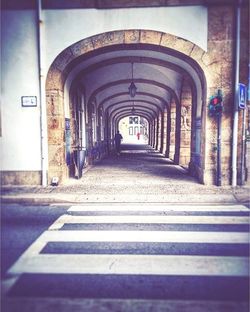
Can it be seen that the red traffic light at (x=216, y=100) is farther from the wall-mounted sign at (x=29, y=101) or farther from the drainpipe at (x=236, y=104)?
the wall-mounted sign at (x=29, y=101)

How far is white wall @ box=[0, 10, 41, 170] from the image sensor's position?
779 centimetres

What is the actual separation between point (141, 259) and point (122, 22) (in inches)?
261

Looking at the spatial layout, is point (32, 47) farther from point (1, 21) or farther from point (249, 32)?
point (249, 32)

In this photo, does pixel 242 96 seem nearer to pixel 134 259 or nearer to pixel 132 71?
pixel 134 259

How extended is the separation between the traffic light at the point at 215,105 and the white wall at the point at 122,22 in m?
1.45

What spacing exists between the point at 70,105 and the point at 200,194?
5.54 meters

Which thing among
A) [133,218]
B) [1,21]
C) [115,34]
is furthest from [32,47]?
[133,218]

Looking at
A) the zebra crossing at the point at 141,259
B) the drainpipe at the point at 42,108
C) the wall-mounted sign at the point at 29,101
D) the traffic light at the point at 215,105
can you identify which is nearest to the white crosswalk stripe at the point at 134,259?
the zebra crossing at the point at 141,259

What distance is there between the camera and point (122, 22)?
7.75 m

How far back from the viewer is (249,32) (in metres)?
7.70

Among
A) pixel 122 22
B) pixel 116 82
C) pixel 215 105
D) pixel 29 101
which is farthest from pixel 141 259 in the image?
pixel 116 82

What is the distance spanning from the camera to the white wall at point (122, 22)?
7.66 m

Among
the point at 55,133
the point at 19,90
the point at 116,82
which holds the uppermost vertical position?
the point at 116,82

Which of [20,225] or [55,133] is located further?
[55,133]
